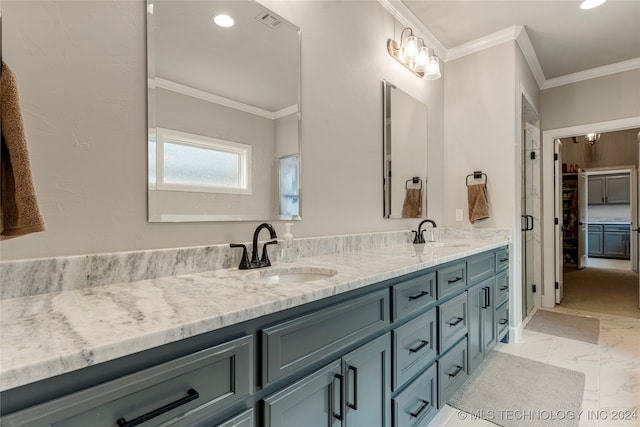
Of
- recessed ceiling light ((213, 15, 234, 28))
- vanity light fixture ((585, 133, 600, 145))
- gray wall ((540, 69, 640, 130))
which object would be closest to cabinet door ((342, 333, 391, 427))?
recessed ceiling light ((213, 15, 234, 28))

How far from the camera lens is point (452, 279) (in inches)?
68.5

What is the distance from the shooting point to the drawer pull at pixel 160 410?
589 millimetres

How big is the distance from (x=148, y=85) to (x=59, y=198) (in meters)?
0.48

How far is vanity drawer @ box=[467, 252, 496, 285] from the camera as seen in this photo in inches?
77.3

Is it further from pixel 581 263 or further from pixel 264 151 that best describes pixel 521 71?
pixel 581 263

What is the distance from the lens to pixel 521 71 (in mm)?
2961

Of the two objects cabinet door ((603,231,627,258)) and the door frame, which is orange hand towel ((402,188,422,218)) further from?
cabinet door ((603,231,627,258))

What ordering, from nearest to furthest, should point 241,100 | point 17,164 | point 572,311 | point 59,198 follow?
1. point 17,164
2. point 59,198
3. point 241,100
4. point 572,311

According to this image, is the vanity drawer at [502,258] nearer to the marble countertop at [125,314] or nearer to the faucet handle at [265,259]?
the marble countertop at [125,314]

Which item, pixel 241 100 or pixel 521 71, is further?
pixel 521 71

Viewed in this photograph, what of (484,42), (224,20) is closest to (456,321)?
(224,20)

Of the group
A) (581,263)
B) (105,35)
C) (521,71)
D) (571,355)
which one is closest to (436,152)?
(521,71)

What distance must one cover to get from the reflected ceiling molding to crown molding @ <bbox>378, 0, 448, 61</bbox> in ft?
4.54

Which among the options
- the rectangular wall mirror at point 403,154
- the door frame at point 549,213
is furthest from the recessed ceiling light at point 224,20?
the door frame at point 549,213
